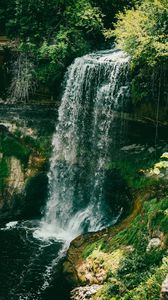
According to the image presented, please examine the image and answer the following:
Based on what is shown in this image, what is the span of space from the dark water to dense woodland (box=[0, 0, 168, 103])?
5623mm

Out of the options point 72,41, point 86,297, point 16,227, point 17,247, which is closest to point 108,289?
point 86,297

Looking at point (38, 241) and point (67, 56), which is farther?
point (67, 56)

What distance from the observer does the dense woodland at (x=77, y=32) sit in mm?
15359

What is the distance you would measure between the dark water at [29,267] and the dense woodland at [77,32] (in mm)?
5623

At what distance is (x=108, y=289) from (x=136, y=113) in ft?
21.8

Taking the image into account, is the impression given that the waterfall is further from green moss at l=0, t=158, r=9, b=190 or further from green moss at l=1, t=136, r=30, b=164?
green moss at l=0, t=158, r=9, b=190

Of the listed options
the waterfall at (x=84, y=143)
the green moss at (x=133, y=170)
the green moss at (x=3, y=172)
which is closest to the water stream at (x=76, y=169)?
the waterfall at (x=84, y=143)

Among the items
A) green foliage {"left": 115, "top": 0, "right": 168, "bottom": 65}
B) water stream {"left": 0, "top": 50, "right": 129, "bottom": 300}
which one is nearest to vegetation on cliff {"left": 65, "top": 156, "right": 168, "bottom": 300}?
water stream {"left": 0, "top": 50, "right": 129, "bottom": 300}

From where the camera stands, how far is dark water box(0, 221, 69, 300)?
1337 cm

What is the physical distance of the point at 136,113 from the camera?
53.9ft

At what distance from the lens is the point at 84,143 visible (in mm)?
17781

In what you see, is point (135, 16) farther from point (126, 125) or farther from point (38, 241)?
point (38, 241)

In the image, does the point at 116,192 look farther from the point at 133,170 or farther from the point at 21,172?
the point at 21,172

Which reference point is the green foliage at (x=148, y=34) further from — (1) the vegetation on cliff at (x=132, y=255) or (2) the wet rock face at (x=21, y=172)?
(2) the wet rock face at (x=21, y=172)
